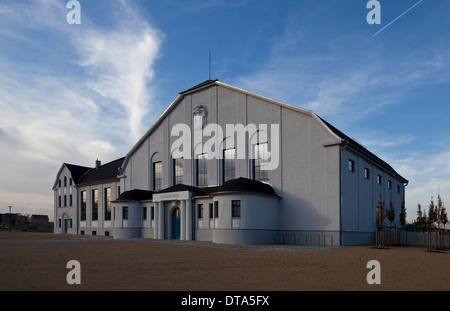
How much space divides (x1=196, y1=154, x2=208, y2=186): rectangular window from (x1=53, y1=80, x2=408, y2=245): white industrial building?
3.9 inches

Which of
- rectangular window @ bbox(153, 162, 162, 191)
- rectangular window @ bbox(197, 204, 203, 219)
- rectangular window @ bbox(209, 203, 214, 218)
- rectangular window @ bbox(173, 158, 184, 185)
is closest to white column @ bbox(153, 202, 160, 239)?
rectangular window @ bbox(173, 158, 184, 185)

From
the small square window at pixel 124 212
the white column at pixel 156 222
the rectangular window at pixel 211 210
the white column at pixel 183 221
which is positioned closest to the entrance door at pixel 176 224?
the white column at pixel 183 221

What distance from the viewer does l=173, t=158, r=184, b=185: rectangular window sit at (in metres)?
38.8

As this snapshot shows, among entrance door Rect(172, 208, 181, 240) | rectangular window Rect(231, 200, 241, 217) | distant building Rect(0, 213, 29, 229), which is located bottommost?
distant building Rect(0, 213, 29, 229)

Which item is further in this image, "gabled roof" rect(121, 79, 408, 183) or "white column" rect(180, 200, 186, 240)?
"white column" rect(180, 200, 186, 240)

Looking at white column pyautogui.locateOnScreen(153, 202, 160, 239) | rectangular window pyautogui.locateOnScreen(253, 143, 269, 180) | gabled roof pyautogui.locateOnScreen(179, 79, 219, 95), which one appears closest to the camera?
rectangular window pyautogui.locateOnScreen(253, 143, 269, 180)

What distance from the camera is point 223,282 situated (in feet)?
33.9

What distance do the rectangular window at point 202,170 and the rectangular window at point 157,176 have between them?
235 inches

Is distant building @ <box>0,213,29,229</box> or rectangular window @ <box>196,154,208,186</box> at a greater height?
rectangular window @ <box>196,154,208,186</box>

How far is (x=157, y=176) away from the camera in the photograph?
41.6 metres

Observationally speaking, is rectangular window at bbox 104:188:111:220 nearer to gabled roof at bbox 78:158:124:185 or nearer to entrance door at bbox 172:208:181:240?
gabled roof at bbox 78:158:124:185

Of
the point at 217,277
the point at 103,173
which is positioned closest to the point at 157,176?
the point at 103,173

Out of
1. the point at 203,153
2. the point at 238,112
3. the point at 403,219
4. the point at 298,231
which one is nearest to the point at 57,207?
the point at 203,153
